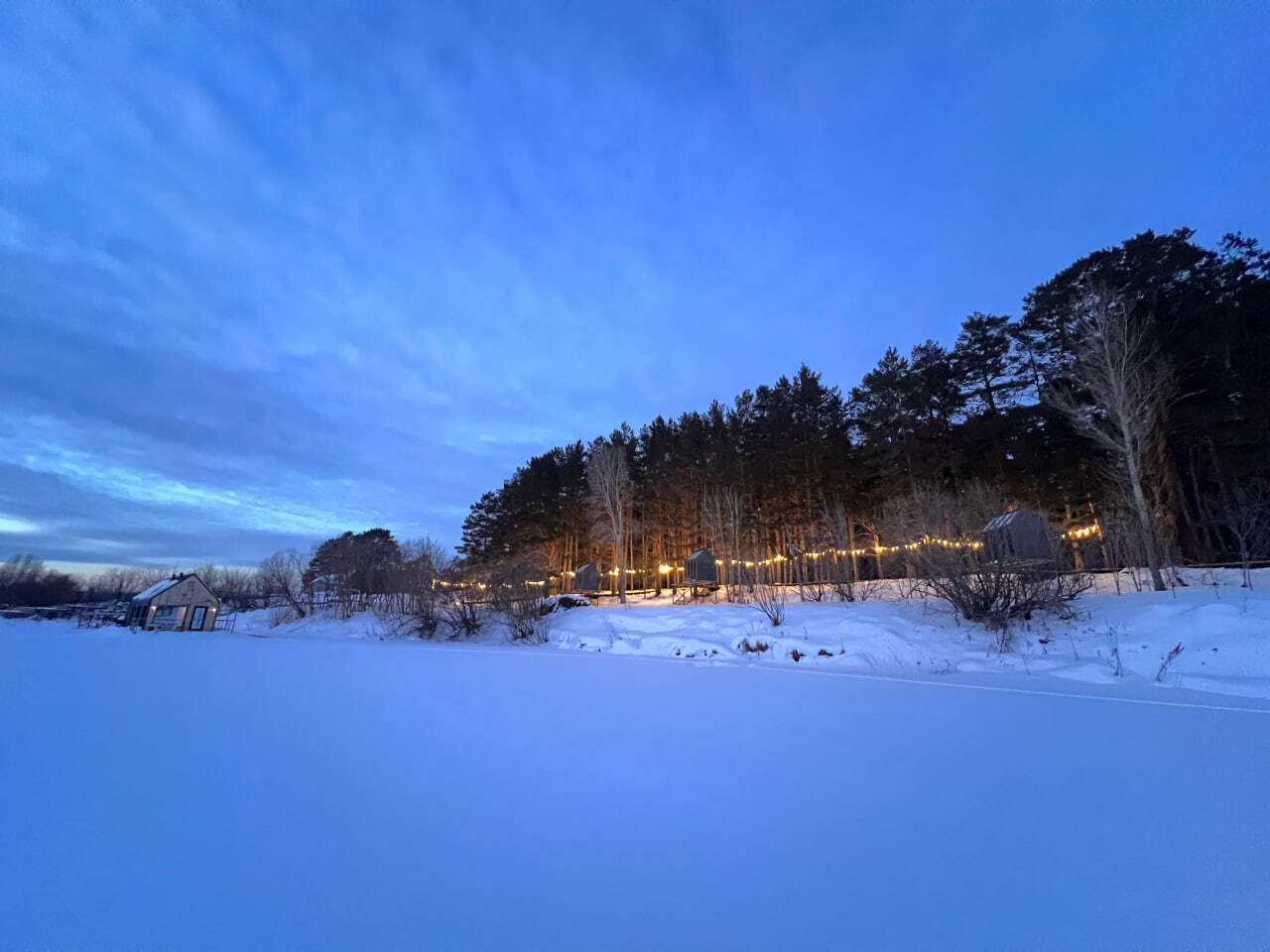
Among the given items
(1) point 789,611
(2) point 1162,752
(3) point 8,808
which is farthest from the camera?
(1) point 789,611

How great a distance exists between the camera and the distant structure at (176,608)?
29359 millimetres

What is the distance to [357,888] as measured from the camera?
1.71 metres

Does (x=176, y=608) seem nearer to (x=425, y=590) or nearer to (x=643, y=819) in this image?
(x=425, y=590)

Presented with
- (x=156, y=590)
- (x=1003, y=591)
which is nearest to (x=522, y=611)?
(x=1003, y=591)

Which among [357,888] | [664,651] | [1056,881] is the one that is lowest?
[664,651]

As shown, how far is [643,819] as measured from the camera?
2.38 metres

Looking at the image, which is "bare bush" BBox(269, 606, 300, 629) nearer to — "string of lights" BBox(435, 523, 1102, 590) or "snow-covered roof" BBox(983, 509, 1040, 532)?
"string of lights" BBox(435, 523, 1102, 590)

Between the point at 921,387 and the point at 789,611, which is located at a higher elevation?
the point at 921,387

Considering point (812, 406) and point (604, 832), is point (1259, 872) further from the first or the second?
point (812, 406)

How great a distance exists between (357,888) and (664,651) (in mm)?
10746

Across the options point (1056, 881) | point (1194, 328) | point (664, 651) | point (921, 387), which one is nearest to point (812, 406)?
point (921, 387)

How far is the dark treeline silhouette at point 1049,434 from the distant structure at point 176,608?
21724 mm

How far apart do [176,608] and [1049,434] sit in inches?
1783

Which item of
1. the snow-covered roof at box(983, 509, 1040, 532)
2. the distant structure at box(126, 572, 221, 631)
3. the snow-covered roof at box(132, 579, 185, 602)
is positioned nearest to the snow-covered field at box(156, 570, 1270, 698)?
the snow-covered roof at box(983, 509, 1040, 532)
